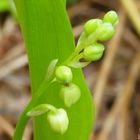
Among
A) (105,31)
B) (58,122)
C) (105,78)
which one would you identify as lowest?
(105,78)

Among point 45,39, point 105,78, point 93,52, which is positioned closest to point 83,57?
point 93,52

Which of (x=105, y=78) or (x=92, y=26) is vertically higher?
(x=92, y=26)

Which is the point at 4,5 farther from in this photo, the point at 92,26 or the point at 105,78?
the point at 92,26

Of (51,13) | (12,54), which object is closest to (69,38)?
(51,13)

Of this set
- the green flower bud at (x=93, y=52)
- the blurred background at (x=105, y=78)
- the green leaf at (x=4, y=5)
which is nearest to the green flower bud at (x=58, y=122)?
the green flower bud at (x=93, y=52)

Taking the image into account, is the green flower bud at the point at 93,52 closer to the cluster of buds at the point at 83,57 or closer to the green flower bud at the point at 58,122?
the cluster of buds at the point at 83,57
